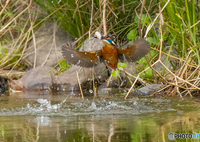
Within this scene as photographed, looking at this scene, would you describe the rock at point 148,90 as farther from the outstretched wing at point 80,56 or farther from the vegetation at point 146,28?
the outstretched wing at point 80,56

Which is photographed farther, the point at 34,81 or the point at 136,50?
the point at 34,81

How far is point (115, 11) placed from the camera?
5.10 metres

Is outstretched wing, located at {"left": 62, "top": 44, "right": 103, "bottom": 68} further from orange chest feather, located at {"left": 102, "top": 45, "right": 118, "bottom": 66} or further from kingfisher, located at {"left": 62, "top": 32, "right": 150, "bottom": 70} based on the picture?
orange chest feather, located at {"left": 102, "top": 45, "right": 118, "bottom": 66}

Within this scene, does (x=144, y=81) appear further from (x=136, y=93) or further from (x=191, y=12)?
(x=191, y=12)

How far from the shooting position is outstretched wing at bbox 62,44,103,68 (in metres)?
3.94

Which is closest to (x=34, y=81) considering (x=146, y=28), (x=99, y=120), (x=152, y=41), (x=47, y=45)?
(x=47, y=45)

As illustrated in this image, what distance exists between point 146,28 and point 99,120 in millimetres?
2503

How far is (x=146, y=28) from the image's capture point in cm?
484

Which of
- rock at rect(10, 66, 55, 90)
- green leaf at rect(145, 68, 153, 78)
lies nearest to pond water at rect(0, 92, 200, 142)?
green leaf at rect(145, 68, 153, 78)

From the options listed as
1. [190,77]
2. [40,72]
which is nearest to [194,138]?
[190,77]

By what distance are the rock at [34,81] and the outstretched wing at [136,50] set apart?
6.15ft

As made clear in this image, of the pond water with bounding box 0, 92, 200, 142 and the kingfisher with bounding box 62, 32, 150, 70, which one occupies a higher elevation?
the kingfisher with bounding box 62, 32, 150, 70

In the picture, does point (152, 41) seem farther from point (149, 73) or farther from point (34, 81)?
point (34, 81)

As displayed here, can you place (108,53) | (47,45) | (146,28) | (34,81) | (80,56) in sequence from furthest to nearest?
1. (47,45)
2. (34,81)
3. (146,28)
4. (80,56)
5. (108,53)
